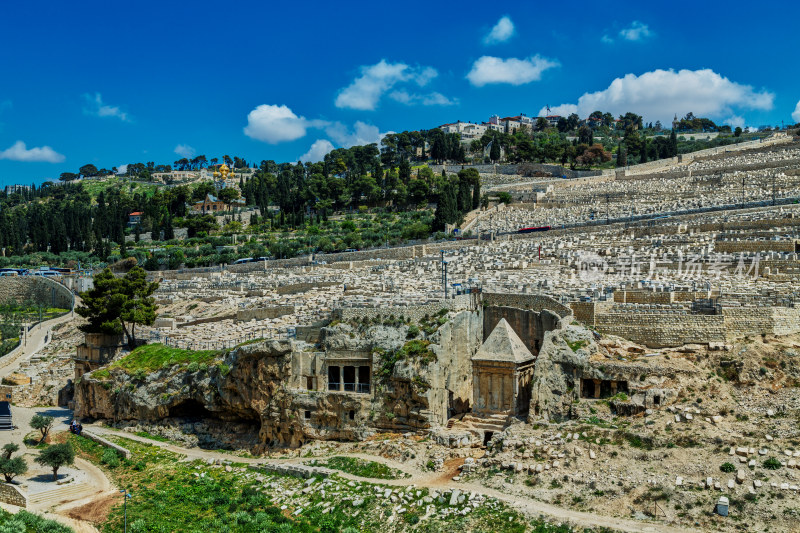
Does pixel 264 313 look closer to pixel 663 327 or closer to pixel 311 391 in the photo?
pixel 311 391

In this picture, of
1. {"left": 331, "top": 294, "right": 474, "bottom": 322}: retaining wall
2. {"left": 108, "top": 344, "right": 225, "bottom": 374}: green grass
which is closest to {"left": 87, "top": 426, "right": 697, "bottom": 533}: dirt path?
{"left": 108, "top": 344, "right": 225, "bottom": 374}: green grass

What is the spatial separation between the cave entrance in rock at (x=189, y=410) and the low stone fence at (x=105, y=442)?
8.52 feet

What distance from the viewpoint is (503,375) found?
984 inches

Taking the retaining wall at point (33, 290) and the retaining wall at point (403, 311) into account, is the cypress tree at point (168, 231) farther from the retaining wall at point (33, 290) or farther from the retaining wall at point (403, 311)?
the retaining wall at point (403, 311)

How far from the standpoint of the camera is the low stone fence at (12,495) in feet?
82.2

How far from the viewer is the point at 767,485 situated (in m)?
18.1

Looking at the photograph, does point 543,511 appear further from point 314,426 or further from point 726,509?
point 314,426

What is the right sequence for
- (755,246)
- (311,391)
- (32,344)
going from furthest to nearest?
(32,344), (755,246), (311,391)

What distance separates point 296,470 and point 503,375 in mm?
7285

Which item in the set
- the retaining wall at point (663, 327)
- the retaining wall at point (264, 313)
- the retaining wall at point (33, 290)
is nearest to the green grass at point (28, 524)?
the retaining wall at point (264, 313)

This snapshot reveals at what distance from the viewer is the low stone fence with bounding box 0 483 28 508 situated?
2506cm

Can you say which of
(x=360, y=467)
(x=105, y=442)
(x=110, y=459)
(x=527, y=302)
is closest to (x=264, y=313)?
(x=105, y=442)

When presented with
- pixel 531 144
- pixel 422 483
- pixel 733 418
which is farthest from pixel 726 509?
pixel 531 144

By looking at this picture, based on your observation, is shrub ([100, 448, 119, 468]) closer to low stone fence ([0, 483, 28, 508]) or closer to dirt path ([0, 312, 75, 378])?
low stone fence ([0, 483, 28, 508])
